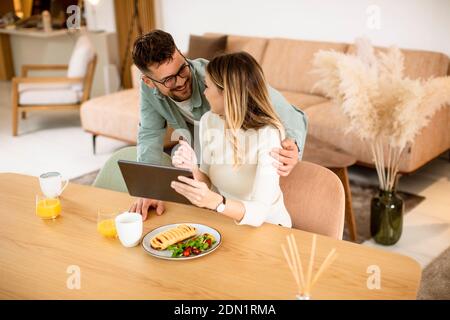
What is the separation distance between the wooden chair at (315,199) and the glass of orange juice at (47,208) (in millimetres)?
679

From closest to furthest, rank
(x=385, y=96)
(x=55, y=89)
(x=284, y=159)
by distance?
1. (x=284, y=159)
2. (x=385, y=96)
3. (x=55, y=89)

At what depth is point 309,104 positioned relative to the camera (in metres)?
3.99

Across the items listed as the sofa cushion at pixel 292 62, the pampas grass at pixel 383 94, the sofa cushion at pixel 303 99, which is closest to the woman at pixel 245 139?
the pampas grass at pixel 383 94

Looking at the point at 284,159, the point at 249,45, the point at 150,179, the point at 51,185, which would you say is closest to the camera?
the point at 150,179

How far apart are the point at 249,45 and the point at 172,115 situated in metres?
2.81

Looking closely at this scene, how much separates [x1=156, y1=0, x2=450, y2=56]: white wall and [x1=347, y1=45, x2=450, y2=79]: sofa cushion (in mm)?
220

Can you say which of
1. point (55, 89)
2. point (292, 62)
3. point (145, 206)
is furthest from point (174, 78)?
point (55, 89)

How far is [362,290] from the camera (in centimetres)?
120

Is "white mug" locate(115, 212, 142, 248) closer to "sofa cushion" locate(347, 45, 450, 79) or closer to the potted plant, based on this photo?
the potted plant

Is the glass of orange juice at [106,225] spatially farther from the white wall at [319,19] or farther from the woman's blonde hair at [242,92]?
the white wall at [319,19]

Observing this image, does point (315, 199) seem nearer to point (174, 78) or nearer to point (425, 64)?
point (174, 78)

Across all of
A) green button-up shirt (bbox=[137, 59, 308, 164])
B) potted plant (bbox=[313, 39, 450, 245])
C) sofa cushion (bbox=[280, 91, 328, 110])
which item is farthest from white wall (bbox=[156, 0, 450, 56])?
green button-up shirt (bbox=[137, 59, 308, 164])
